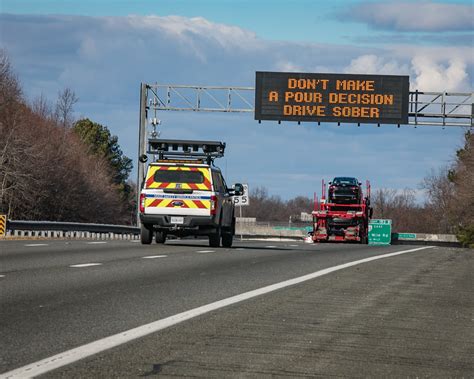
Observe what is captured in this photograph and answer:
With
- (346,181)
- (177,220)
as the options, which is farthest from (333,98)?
(177,220)

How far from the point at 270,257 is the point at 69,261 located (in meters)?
6.14

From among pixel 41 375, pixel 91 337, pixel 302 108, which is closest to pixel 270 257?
pixel 91 337

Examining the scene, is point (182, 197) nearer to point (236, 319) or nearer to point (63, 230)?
point (63, 230)

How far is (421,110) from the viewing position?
53.5m

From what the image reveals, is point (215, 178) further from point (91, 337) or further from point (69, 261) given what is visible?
point (91, 337)

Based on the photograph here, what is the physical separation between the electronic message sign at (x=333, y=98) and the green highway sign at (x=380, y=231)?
74.7 feet

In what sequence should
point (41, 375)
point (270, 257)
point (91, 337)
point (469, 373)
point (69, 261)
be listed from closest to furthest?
1. point (41, 375)
2. point (469, 373)
3. point (91, 337)
4. point (69, 261)
5. point (270, 257)

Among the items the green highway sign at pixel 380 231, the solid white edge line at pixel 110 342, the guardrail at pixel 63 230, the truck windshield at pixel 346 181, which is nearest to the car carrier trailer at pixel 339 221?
the truck windshield at pixel 346 181

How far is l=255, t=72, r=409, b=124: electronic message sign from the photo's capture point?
2037 inches

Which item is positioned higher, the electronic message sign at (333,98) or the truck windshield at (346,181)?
the electronic message sign at (333,98)

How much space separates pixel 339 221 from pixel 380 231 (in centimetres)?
2106

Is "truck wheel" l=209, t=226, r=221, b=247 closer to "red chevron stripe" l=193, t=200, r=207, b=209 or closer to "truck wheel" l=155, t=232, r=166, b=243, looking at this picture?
"red chevron stripe" l=193, t=200, r=207, b=209

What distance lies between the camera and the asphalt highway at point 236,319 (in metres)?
8.26

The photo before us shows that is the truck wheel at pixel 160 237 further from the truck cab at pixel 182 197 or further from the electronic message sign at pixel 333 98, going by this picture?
the electronic message sign at pixel 333 98
